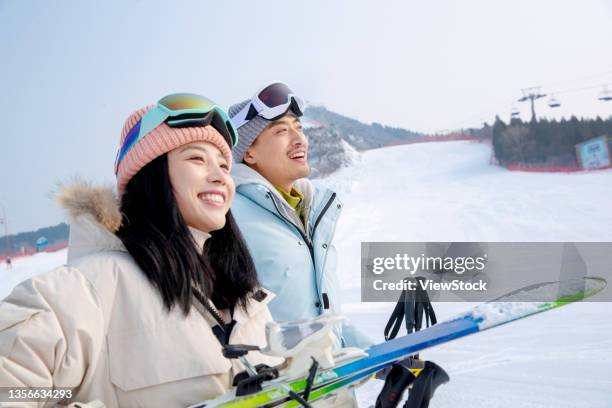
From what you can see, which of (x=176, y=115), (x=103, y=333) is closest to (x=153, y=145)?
(x=176, y=115)

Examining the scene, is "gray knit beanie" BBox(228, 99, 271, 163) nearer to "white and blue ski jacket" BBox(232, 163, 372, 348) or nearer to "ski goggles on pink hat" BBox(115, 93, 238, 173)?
"white and blue ski jacket" BBox(232, 163, 372, 348)

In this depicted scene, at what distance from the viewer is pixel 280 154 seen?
2613mm

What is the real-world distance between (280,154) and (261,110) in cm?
25

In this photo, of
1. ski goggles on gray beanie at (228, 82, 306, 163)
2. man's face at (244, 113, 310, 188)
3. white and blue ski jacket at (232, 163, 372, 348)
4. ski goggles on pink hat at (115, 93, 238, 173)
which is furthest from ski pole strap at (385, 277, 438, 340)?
ski goggles on pink hat at (115, 93, 238, 173)

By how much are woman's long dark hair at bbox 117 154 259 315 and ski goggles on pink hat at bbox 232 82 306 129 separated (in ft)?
3.74

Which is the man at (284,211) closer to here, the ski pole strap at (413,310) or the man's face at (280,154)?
the man's face at (280,154)

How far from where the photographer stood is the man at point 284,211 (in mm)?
2211

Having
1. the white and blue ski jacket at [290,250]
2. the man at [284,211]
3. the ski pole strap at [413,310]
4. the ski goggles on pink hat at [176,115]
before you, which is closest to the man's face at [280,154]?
the man at [284,211]

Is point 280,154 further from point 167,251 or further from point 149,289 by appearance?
point 149,289

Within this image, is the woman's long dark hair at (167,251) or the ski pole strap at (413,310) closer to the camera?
the woman's long dark hair at (167,251)

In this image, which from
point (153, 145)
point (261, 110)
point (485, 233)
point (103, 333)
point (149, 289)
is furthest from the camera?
point (485, 233)

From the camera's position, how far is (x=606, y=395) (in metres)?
3.07

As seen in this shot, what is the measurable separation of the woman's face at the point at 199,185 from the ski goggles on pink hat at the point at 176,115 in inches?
3.2

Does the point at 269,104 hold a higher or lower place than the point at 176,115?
higher
